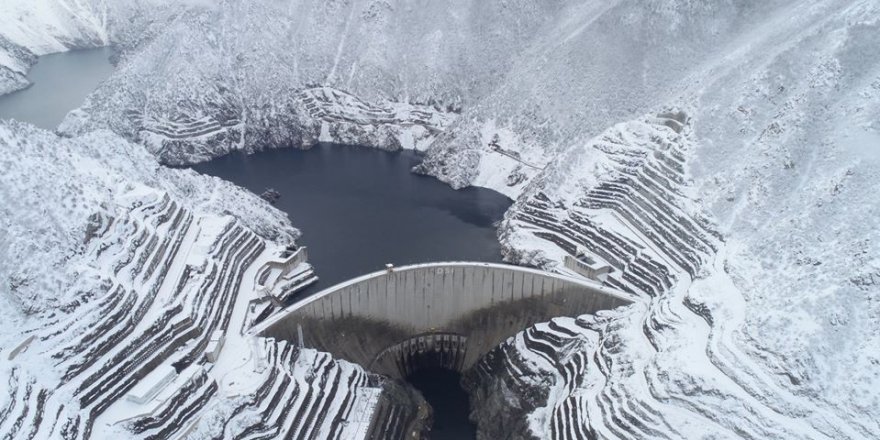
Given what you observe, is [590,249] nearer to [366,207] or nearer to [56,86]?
[366,207]

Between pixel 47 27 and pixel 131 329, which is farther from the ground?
pixel 47 27

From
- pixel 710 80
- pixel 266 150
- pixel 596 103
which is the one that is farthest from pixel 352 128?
pixel 710 80

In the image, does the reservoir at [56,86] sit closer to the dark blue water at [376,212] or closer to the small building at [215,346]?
the dark blue water at [376,212]

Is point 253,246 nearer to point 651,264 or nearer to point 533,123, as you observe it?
point 651,264

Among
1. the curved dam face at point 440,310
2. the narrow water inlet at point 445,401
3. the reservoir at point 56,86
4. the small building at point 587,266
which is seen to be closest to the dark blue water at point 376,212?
the narrow water inlet at point 445,401

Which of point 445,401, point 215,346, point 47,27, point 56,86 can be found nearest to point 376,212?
point 445,401

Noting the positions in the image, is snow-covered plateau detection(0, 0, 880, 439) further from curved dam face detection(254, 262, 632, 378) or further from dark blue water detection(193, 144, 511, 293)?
curved dam face detection(254, 262, 632, 378)

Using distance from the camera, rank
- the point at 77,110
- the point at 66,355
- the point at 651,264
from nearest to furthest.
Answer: the point at 66,355, the point at 651,264, the point at 77,110
